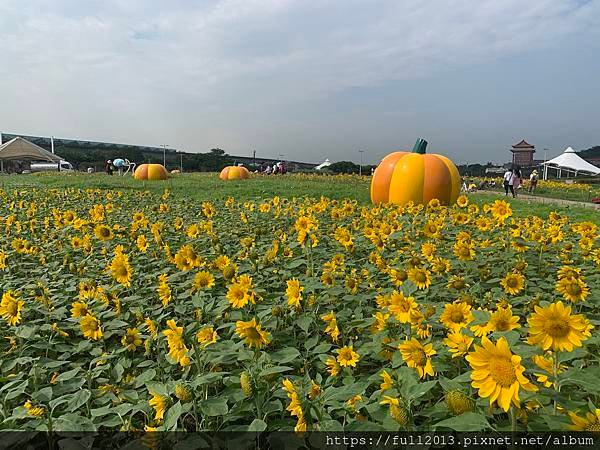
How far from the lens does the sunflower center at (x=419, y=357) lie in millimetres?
1411

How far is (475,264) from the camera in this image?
2.73 meters

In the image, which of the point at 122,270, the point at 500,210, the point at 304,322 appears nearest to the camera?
the point at 304,322

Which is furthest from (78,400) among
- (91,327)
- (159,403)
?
(91,327)

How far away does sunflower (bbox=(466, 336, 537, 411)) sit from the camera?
972 millimetres

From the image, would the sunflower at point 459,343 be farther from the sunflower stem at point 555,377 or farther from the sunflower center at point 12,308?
the sunflower center at point 12,308

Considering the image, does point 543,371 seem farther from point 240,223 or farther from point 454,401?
point 240,223

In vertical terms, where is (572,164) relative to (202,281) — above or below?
above

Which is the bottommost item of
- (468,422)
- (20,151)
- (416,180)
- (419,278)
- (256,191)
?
(468,422)

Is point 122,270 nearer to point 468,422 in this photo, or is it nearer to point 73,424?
point 73,424

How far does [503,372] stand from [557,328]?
9.0 inches

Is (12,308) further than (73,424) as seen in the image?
Yes

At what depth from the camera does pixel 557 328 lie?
3.66 feet

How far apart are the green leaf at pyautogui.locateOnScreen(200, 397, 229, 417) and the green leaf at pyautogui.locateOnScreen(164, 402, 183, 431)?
3.4 inches

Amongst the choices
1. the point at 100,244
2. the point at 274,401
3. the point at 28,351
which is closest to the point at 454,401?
the point at 274,401
